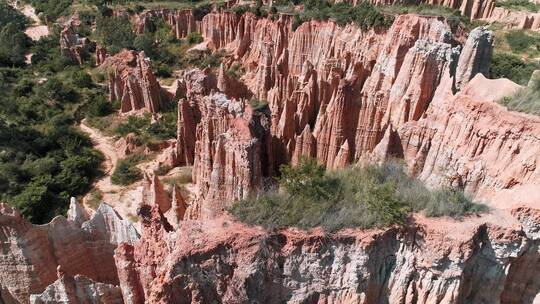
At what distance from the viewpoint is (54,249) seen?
11484mm

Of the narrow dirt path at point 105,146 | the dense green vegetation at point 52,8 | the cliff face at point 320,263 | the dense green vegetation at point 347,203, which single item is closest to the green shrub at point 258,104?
the narrow dirt path at point 105,146

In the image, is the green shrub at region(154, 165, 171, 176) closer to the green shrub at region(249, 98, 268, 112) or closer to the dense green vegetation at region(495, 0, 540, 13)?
the green shrub at region(249, 98, 268, 112)

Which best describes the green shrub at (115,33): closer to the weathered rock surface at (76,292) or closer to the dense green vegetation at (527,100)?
the weathered rock surface at (76,292)

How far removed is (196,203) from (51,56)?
4152cm

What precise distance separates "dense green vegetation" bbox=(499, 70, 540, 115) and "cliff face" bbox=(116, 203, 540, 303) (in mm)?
6760

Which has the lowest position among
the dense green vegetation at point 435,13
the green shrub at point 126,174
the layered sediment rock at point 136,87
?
the green shrub at point 126,174

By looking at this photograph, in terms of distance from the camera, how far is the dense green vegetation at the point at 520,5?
49.5m

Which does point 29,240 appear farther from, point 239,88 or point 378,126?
point 239,88

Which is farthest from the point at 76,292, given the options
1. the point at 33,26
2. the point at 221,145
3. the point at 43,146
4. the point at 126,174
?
the point at 33,26

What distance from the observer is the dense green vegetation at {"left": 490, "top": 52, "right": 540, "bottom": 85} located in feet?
109

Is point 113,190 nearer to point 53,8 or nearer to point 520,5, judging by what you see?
point 53,8

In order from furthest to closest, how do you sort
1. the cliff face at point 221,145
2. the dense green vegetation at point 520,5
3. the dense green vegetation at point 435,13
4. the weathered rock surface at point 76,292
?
the dense green vegetation at point 520,5 < the dense green vegetation at point 435,13 < the cliff face at point 221,145 < the weathered rock surface at point 76,292

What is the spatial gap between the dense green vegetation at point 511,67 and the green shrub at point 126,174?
2906 centimetres

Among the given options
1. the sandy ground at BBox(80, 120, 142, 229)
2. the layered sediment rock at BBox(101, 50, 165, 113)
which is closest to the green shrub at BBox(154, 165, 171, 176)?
the sandy ground at BBox(80, 120, 142, 229)
